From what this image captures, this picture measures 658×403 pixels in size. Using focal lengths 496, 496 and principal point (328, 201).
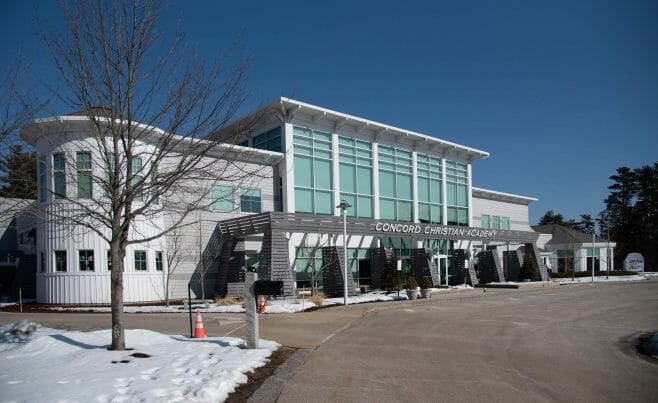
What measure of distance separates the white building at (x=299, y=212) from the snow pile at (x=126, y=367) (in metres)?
8.69

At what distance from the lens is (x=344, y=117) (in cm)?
3353

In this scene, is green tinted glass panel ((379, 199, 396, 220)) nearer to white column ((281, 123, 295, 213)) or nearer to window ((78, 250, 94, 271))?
white column ((281, 123, 295, 213))

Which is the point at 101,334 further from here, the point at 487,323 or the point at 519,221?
the point at 519,221

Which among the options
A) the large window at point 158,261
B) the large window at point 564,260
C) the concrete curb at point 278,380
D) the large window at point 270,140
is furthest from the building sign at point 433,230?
the concrete curb at point 278,380

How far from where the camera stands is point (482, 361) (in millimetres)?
9875

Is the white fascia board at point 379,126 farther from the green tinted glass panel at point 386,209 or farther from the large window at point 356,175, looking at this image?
the green tinted glass panel at point 386,209

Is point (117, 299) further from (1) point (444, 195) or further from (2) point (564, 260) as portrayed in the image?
(2) point (564, 260)

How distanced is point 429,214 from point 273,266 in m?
19.2

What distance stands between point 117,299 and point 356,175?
26591 millimetres

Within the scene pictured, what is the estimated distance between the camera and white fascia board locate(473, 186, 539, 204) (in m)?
48.3

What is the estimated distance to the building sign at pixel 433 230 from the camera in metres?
33.6

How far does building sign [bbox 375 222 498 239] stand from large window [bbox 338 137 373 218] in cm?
255

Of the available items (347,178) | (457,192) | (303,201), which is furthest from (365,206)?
(457,192)

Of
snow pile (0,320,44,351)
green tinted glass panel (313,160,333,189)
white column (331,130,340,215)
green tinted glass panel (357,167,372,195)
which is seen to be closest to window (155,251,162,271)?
green tinted glass panel (313,160,333,189)
